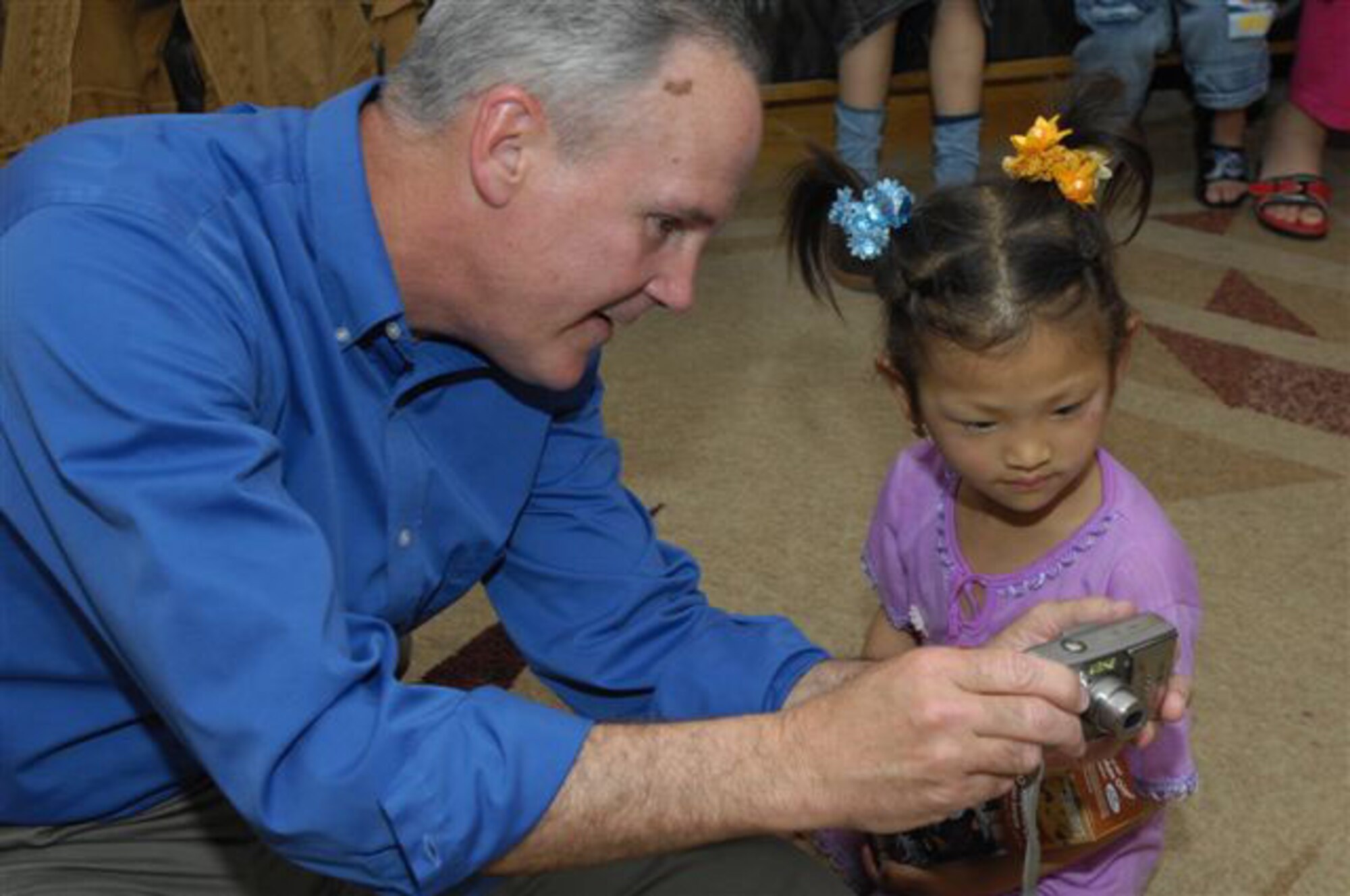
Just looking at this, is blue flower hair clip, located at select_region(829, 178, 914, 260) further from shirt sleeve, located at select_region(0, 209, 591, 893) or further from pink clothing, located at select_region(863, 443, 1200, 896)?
shirt sleeve, located at select_region(0, 209, 591, 893)

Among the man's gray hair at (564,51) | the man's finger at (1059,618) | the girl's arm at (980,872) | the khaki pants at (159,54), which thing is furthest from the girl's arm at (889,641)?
the khaki pants at (159,54)

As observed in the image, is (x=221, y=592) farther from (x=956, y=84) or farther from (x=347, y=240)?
(x=956, y=84)

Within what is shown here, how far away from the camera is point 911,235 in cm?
133

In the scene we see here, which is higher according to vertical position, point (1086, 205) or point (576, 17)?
point (576, 17)

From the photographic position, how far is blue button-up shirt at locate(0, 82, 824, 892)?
871 millimetres

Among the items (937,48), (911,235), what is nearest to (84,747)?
(911,235)

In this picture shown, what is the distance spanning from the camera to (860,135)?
9.18 ft

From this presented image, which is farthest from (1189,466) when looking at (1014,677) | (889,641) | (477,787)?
(477,787)

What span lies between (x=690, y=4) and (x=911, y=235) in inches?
13.9

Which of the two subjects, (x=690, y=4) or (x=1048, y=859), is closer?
(x=690, y=4)

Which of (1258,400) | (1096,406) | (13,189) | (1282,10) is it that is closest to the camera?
(13,189)

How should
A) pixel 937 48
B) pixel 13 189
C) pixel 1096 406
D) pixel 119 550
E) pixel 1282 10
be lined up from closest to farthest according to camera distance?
1. pixel 119 550
2. pixel 13 189
3. pixel 1096 406
4. pixel 937 48
5. pixel 1282 10

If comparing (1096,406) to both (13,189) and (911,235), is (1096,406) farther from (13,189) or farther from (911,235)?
(13,189)

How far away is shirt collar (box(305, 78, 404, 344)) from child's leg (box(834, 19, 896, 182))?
69.9 inches
